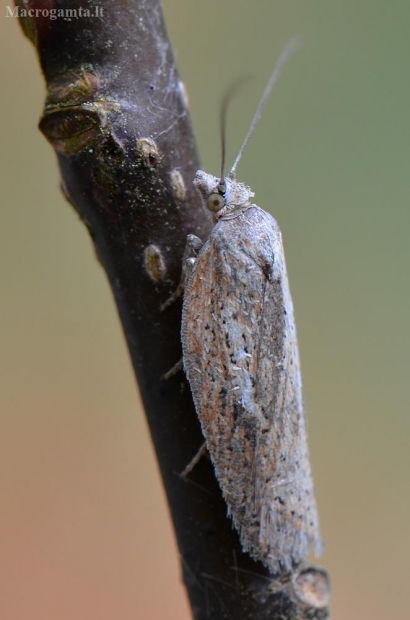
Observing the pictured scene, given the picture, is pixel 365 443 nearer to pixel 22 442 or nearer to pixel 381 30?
pixel 22 442

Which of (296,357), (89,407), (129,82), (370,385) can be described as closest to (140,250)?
(129,82)

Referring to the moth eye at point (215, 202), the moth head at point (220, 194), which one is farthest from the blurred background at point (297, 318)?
the moth eye at point (215, 202)

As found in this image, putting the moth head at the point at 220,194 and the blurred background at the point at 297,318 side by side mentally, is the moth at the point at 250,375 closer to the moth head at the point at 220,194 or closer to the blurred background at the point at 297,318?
the moth head at the point at 220,194

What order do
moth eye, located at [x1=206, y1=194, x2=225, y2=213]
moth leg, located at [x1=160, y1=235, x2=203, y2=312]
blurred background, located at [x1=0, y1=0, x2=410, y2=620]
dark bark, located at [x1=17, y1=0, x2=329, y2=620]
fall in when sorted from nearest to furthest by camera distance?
dark bark, located at [x1=17, y1=0, x2=329, y2=620]
moth leg, located at [x1=160, y1=235, x2=203, y2=312]
moth eye, located at [x1=206, y1=194, x2=225, y2=213]
blurred background, located at [x1=0, y1=0, x2=410, y2=620]

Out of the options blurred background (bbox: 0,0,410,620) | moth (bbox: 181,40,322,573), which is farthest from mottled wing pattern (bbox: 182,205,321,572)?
blurred background (bbox: 0,0,410,620)

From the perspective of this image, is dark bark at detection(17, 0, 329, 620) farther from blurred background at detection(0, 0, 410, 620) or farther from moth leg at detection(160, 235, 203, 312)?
blurred background at detection(0, 0, 410, 620)

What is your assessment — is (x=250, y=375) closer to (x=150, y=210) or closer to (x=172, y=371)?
(x=172, y=371)
